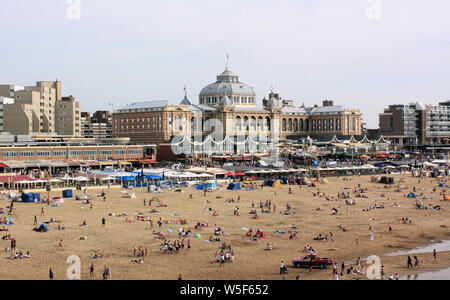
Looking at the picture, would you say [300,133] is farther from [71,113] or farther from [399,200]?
[399,200]

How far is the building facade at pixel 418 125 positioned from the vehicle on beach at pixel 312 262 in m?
155

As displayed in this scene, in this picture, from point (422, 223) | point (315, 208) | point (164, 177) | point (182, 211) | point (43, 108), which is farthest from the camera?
point (43, 108)

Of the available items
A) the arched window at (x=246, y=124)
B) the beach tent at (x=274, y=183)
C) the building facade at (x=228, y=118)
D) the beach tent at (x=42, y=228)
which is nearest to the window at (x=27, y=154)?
the building facade at (x=228, y=118)

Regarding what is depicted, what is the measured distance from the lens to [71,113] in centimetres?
13175

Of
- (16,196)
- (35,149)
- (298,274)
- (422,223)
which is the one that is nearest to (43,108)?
(35,149)

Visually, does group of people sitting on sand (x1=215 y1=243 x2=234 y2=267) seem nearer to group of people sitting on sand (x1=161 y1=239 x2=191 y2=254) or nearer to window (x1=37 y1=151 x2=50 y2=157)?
group of people sitting on sand (x1=161 y1=239 x2=191 y2=254)

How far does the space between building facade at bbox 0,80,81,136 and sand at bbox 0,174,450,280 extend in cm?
5445

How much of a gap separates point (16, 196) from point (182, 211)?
61.5 ft

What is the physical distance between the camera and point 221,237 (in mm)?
43062

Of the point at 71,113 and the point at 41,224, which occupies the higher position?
the point at 71,113

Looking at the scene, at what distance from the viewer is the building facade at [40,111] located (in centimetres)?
11581

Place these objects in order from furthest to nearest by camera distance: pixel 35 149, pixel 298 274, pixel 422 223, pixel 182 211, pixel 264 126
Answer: pixel 264 126 < pixel 35 149 < pixel 182 211 < pixel 422 223 < pixel 298 274

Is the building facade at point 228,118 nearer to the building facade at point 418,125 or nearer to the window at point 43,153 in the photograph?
the building facade at point 418,125

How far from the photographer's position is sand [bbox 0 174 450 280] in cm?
3350
